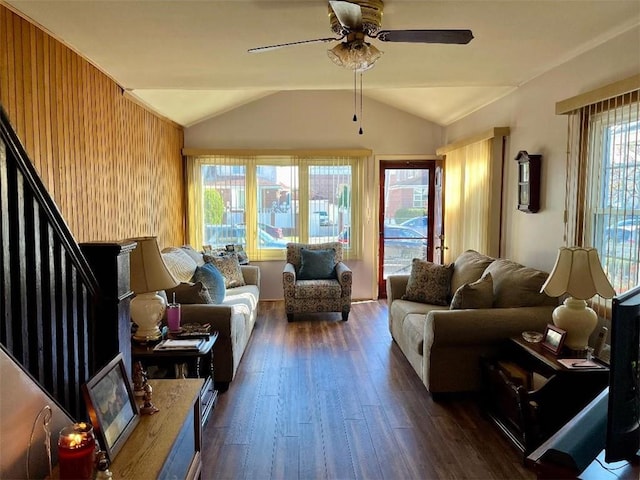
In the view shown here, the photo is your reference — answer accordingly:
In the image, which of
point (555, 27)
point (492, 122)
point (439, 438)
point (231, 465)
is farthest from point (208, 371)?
point (492, 122)

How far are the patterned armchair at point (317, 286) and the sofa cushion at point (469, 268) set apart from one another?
1453 millimetres

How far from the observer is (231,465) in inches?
96.6

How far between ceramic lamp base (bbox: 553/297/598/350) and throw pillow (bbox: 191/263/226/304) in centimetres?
273

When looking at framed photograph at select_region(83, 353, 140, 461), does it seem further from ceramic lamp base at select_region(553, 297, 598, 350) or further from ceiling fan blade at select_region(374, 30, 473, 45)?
ceramic lamp base at select_region(553, 297, 598, 350)

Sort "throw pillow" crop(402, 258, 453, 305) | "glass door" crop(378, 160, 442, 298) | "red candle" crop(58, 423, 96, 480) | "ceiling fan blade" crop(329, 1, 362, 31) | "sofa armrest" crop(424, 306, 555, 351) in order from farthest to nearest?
"glass door" crop(378, 160, 442, 298) < "throw pillow" crop(402, 258, 453, 305) < "sofa armrest" crop(424, 306, 555, 351) < "ceiling fan blade" crop(329, 1, 362, 31) < "red candle" crop(58, 423, 96, 480)

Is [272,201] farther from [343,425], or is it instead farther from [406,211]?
[343,425]

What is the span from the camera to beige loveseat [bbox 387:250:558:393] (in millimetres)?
3076

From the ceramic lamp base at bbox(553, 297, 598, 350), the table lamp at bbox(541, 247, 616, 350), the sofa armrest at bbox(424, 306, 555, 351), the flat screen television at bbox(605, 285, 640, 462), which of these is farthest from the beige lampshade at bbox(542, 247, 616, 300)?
the flat screen television at bbox(605, 285, 640, 462)

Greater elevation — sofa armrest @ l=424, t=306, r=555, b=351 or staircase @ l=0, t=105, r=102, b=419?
staircase @ l=0, t=105, r=102, b=419

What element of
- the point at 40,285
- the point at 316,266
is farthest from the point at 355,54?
the point at 316,266

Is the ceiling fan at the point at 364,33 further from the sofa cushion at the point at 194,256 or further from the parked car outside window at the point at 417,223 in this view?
the parked car outside window at the point at 417,223

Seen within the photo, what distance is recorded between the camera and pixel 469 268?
4.14 meters

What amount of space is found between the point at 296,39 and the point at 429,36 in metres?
0.98

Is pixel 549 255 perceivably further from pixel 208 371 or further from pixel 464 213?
pixel 208 371
